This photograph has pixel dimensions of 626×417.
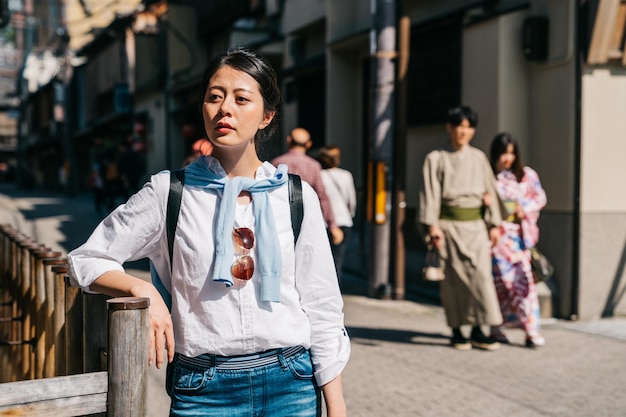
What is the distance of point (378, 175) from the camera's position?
9.13 meters

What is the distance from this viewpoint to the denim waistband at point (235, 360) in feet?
7.11

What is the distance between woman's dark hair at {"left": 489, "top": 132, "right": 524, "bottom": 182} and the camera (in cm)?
695

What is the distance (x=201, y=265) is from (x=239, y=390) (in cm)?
35

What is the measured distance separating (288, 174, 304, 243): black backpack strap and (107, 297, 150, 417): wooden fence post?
478 millimetres

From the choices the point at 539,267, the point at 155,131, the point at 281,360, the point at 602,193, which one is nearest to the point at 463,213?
the point at 539,267

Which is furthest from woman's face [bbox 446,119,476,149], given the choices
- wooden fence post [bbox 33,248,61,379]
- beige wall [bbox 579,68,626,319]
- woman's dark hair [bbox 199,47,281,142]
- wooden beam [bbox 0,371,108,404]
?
wooden beam [bbox 0,371,108,404]

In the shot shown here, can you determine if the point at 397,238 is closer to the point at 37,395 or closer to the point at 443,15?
the point at 443,15

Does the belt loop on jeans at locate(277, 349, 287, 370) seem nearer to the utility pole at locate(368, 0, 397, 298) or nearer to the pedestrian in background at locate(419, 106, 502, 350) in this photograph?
the pedestrian in background at locate(419, 106, 502, 350)

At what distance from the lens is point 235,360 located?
217 cm

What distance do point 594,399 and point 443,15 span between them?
20.0 ft

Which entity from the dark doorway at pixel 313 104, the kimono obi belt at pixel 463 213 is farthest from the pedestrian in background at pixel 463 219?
the dark doorway at pixel 313 104

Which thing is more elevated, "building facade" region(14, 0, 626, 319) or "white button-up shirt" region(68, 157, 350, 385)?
"building facade" region(14, 0, 626, 319)

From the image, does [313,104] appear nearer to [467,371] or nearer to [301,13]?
[301,13]

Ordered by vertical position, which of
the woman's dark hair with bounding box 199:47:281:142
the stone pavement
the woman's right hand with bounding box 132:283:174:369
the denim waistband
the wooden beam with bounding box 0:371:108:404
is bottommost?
the stone pavement
